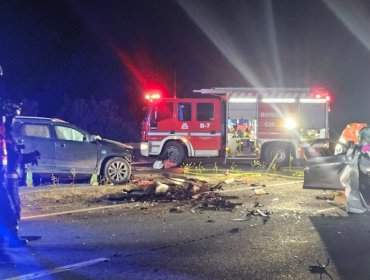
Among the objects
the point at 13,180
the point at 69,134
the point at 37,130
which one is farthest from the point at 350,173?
the point at 37,130

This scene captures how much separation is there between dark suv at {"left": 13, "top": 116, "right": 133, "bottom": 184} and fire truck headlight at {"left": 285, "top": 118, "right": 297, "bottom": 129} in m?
7.37

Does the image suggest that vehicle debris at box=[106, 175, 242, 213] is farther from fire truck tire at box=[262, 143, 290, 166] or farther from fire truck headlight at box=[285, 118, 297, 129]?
fire truck headlight at box=[285, 118, 297, 129]

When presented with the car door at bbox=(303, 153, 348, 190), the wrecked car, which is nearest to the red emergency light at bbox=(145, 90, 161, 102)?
the car door at bbox=(303, 153, 348, 190)

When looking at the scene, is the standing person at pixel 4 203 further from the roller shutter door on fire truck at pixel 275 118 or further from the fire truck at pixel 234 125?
the roller shutter door on fire truck at pixel 275 118

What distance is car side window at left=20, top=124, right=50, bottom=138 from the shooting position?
→ 11891 millimetres

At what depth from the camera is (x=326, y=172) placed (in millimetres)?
9297

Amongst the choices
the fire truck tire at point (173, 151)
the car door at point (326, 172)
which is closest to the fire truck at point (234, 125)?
the fire truck tire at point (173, 151)

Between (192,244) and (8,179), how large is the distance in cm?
249

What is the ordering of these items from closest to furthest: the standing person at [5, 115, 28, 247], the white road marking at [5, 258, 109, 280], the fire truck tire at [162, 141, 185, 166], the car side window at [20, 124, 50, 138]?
1. the white road marking at [5, 258, 109, 280]
2. the standing person at [5, 115, 28, 247]
3. the car side window at [20, 124, 50, 138]
4. the fire truck tire at [162, 141, 185, 166]

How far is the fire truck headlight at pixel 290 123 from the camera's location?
17.7 metres

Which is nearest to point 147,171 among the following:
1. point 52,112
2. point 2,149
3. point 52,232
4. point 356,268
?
point 52,232

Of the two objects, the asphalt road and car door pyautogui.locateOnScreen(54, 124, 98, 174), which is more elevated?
car door pyautogui.locateOnScreen(54, 124, 98, 174)

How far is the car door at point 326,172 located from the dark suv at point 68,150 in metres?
4.77

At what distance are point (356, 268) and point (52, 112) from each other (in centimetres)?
2729
